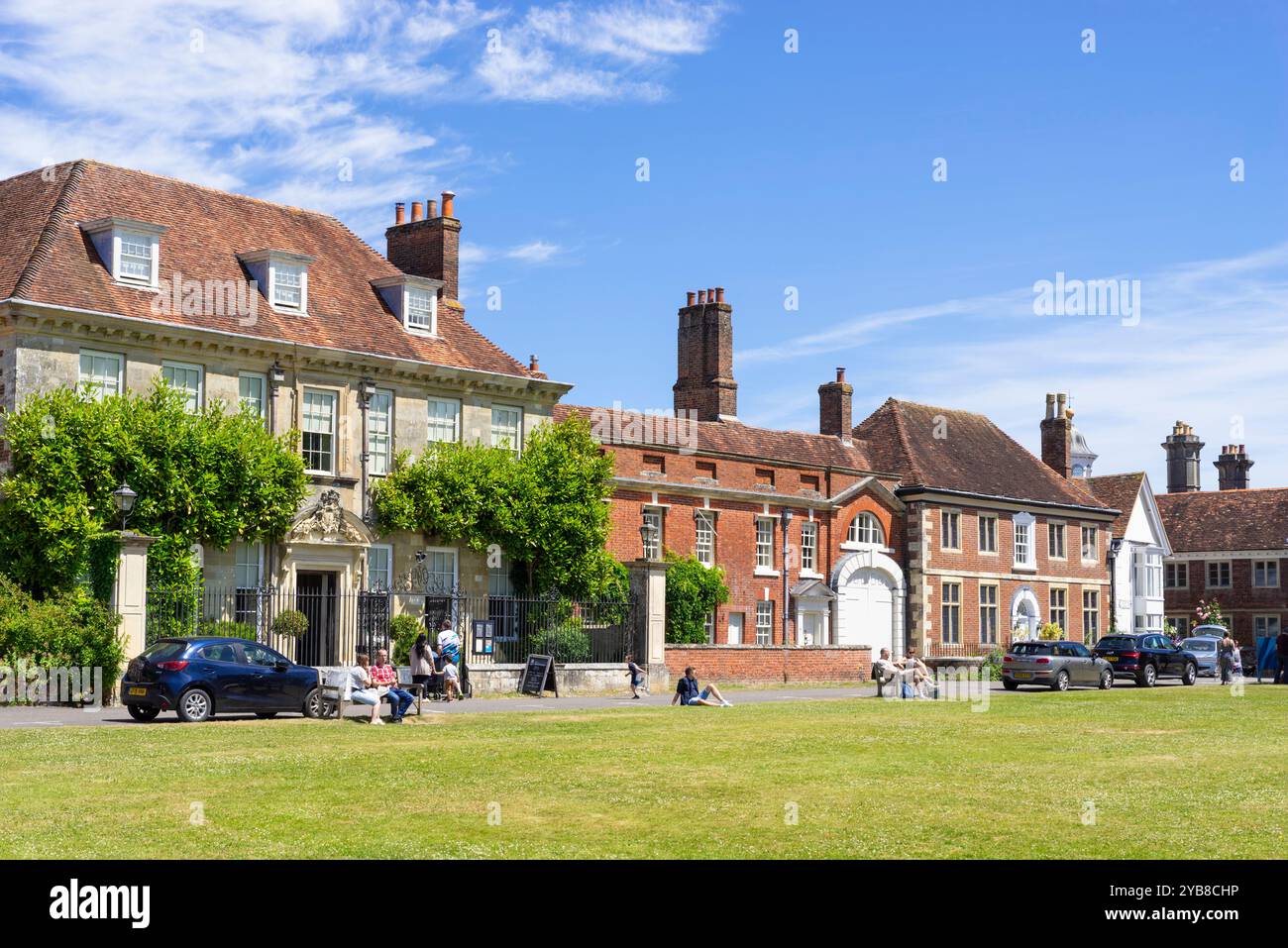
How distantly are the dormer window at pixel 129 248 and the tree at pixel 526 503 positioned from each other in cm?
733

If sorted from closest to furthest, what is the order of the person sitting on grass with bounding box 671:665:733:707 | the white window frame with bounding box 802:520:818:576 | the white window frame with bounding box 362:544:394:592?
1. the person sitting on grass with bounding box 671:665:733:707
2. the white window frame with bounding box 362:544:394:592
3. the white window frame with bounding box 802:520:818:576

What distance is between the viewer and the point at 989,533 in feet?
195

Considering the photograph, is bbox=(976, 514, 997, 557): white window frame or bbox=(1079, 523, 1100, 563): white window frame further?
bbox=(1079, 523, 1100, 563): white window frame

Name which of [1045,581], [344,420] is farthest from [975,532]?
[344,420]

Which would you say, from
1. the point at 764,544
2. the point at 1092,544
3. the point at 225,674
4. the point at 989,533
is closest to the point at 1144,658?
the point at 764,544

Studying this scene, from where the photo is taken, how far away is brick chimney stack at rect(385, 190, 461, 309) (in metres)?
41.7

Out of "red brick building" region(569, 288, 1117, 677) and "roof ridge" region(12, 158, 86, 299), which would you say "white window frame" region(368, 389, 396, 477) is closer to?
"roof ridge" region(12, 158, 86, 299)

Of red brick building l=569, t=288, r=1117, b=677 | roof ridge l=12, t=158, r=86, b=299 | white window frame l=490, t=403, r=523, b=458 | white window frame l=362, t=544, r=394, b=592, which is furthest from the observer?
red brick building l=569, t=288, r=1117, b=677

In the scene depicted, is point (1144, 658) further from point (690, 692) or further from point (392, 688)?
point (392, 688)

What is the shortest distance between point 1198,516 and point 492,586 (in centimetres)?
5454

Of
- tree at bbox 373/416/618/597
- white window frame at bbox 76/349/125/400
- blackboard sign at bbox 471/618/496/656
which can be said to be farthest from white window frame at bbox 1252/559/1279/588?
white window frame at bbox 76/349/125/400

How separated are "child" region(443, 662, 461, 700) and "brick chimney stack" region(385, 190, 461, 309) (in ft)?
41.8

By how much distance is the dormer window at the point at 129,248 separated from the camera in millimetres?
33500
